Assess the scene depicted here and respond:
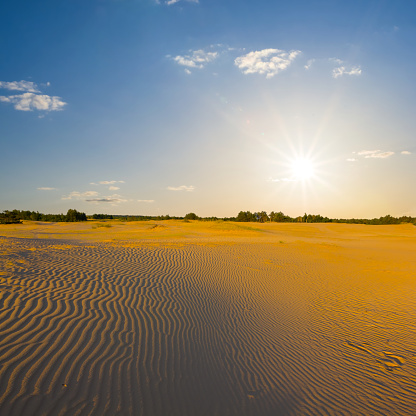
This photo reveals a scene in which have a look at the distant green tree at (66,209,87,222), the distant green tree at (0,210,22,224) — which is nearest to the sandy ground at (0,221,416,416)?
the distant green tree at (0,210,22,224)

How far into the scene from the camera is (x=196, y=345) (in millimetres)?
4984

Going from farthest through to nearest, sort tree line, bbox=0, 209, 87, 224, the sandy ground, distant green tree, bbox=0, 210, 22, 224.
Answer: tree line, bbox=0, 209, 87, 224 < distant green tree, bbox=0, 210, 22, 224 < the sandy ground

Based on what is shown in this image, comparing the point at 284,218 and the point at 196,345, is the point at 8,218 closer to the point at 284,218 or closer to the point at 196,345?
the point at 196,345

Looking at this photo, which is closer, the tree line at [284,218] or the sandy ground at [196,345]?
the sandy ground at [196,345]

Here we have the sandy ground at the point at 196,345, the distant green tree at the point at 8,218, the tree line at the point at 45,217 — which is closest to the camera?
the sandy ground at the point at 196,345

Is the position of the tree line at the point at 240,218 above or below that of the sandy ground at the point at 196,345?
above

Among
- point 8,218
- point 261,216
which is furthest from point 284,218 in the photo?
point 8,218

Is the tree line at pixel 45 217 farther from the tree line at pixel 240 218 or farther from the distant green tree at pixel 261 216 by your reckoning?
the distant green tree at pixel 261 216

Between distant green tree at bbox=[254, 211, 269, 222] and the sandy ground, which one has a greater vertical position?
distant green tree at bbox=[254, 211, 269, 222]

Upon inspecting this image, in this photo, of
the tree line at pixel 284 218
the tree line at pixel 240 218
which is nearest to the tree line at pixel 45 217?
the tree line at pixel 240 218

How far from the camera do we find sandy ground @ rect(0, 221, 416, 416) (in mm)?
3379

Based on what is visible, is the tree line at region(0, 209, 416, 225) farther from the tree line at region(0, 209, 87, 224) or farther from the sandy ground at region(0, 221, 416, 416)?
the sandy ground at region(0, 221, 416, 416)

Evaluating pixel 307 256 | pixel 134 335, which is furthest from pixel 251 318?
pixel 307 256

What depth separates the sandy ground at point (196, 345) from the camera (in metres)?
3.38
